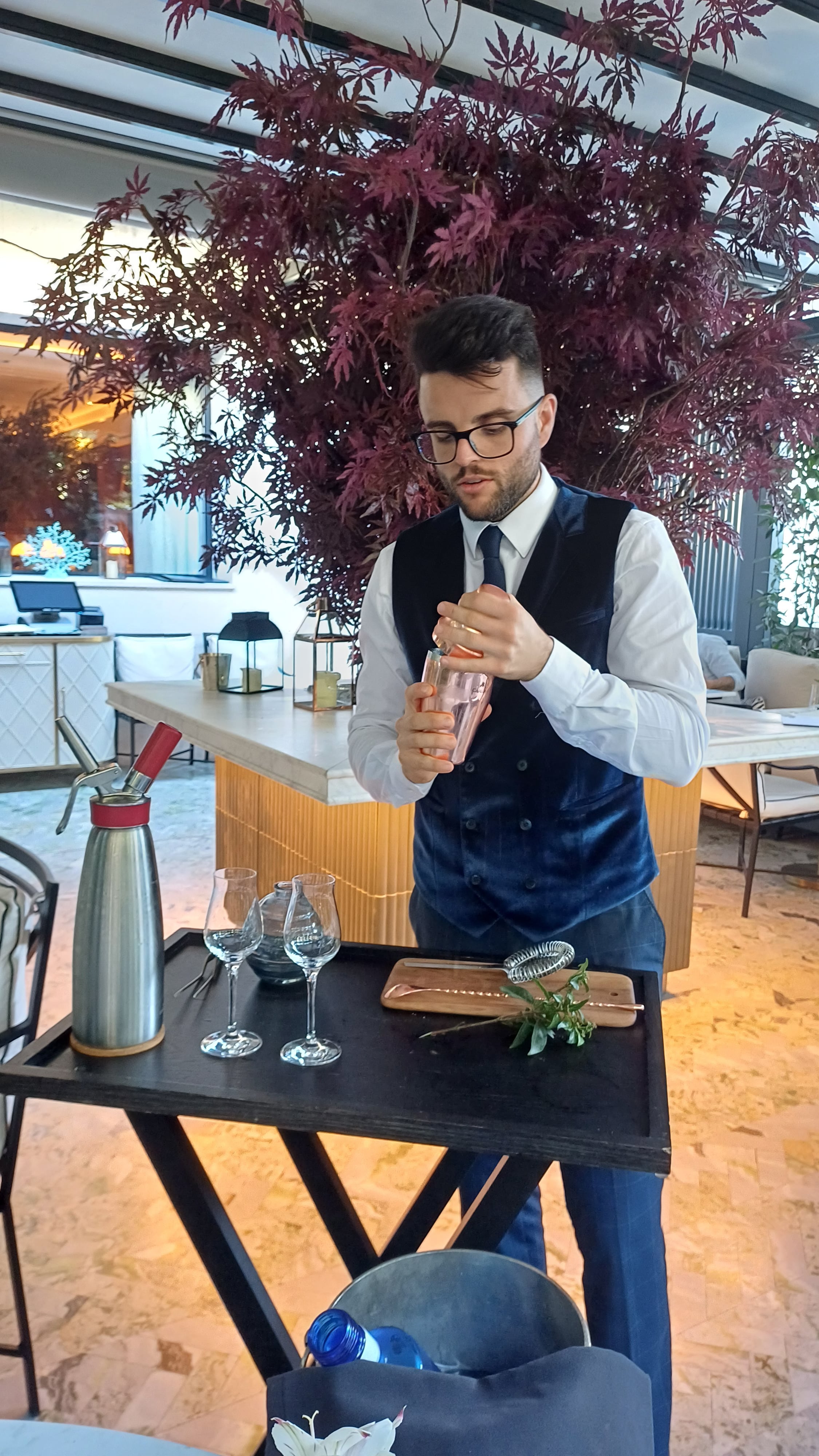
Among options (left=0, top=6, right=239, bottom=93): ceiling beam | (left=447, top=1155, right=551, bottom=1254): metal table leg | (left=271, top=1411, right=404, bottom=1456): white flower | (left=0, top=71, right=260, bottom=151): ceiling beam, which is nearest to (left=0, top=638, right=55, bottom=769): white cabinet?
(left=0, top=71, right=260, bottom=151): ceiling beam

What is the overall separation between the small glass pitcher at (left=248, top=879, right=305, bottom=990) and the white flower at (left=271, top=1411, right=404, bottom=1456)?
80 cm

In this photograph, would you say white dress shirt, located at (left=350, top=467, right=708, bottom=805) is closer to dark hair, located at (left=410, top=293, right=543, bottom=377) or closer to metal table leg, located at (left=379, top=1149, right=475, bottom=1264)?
dark hair, located at (left=410, top=293, right=543, bottom=377)

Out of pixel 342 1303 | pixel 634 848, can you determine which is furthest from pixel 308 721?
pixel 342 1303

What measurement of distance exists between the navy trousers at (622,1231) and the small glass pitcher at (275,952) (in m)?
0.21

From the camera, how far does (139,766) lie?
1.21m

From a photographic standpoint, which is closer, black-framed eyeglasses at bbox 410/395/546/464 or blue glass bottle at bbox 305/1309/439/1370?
blue glass bottle at bbox 305/1309/439/1370

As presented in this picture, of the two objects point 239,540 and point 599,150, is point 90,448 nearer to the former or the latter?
point 239,540

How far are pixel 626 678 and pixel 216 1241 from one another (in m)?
0.89

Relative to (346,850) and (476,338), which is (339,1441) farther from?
(346,850)

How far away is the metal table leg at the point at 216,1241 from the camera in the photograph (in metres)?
1.17

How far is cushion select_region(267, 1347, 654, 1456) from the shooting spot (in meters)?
0.72

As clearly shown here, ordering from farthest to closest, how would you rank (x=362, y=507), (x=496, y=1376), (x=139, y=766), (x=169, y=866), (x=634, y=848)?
(x=169, y=866) → (x=362, y=507) → (x=634, y=848) → (x=139, y=766) → (x=496, y=1376)

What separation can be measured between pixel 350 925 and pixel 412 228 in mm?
1695

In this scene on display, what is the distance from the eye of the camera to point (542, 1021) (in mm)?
1200
